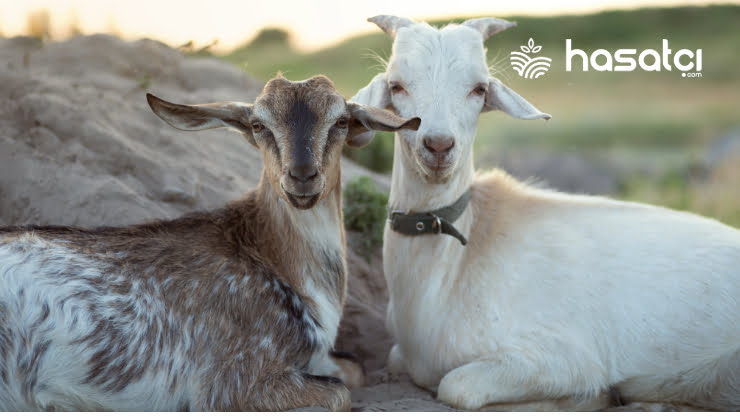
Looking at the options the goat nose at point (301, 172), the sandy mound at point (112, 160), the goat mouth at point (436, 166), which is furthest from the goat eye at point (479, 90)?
the sandy mound at point (112, 160)

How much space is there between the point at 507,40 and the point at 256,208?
20.5 meters

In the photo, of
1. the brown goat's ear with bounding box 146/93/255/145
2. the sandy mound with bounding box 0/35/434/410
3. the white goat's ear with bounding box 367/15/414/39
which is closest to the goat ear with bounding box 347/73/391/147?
the white goat's ear with bounding box 367/15/414/39

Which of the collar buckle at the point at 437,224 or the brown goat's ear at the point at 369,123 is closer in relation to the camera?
the brown goat's ear at the point at 369,123

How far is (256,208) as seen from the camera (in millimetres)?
5316

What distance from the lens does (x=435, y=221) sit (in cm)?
524

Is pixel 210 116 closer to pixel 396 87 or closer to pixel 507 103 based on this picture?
pixel 396 87

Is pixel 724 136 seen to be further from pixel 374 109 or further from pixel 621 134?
pixel 374 109

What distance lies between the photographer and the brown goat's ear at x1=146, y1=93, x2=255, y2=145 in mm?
4910

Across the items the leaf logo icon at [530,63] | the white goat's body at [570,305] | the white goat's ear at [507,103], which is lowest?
the white goat's body at [570,305]

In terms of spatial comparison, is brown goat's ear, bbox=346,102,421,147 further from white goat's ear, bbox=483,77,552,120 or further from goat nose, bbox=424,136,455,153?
white goat's ear, bbox=483,77,552,120

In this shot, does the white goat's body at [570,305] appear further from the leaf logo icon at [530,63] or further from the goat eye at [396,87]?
the leaf logo icon at [530,63]

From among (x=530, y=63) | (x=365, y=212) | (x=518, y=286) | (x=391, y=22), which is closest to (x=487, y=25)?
(x=391, y=22)

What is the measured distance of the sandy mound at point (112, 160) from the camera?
6289mm
